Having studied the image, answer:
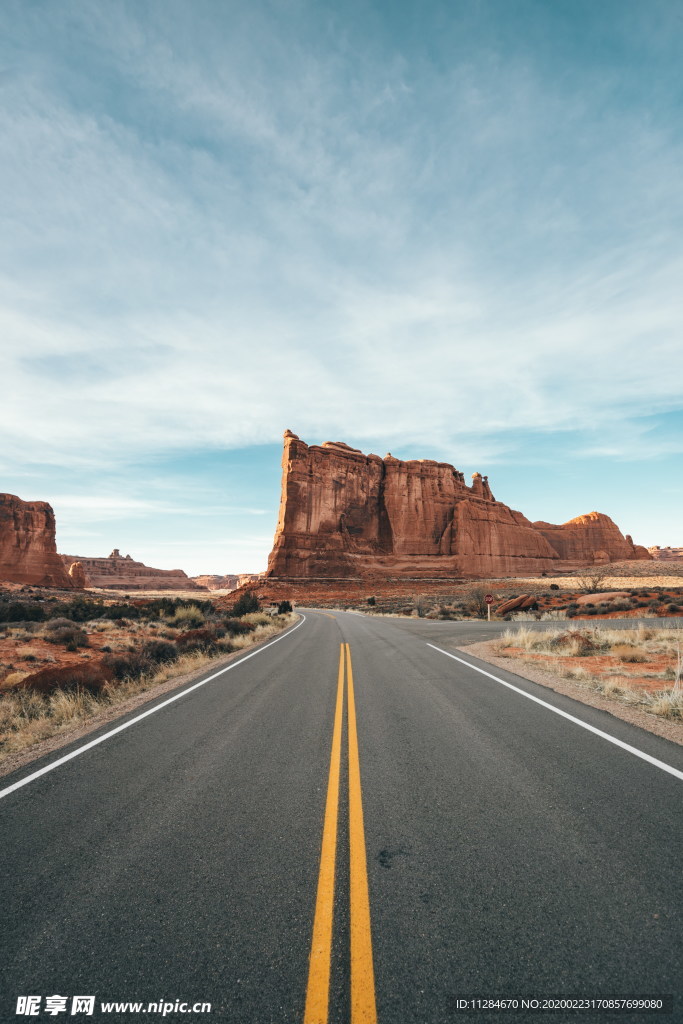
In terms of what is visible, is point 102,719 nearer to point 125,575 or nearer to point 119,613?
point 119,613

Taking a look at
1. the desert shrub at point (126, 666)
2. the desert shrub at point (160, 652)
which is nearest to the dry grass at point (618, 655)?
the desert shrub at point (160, 652)

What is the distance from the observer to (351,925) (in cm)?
261

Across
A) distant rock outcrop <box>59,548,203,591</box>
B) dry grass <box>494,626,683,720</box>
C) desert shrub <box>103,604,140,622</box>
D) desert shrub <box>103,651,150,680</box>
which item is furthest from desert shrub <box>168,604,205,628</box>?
distant rock outcrop <box>59,548,203,591</box>

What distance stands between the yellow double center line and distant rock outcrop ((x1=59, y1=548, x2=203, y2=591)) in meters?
156

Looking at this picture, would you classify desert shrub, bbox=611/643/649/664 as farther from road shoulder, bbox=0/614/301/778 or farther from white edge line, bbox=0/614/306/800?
road shoulder, bbox=0/614/301/778

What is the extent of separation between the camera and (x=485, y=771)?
490 centimetres

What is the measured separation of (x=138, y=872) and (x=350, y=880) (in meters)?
1.50

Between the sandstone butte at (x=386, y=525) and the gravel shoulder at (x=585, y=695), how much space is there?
70348 millimetres

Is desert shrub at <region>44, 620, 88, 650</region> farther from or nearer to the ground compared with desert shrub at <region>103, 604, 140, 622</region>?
farther from the ground

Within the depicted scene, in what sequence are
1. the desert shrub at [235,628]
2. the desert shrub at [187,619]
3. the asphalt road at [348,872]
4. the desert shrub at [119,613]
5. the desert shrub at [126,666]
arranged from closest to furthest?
1. the asphalt road at [348,872]
2. the desert shrub at [126,666]
3. the desert shrub at [235,628]
4. the desert shrub at [187,619]
5. the desert shrub at [119,613]

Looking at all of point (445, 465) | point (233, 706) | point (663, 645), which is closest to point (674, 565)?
point (445, 465)

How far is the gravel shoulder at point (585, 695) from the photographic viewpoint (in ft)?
20.8

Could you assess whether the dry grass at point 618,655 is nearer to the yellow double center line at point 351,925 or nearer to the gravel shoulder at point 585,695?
the gravel shoulder at point 585,695

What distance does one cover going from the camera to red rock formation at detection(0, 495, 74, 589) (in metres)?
94.6
